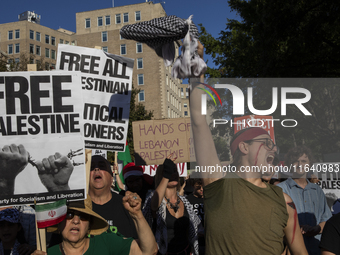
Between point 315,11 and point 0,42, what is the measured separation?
6978 cm

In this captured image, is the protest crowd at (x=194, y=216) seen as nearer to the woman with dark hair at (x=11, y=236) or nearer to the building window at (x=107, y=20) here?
the woman with dark hair at (x=11, y=236)

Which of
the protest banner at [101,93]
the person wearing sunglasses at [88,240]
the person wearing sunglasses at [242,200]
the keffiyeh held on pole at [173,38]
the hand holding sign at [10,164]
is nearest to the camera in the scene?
the keffiyeh held on pole at [173,38]

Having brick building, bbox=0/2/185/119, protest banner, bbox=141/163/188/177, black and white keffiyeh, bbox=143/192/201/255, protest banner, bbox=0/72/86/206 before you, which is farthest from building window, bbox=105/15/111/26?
protest banner, bbox=0/72/86/206

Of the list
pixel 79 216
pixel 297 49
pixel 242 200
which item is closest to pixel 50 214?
pixel 79 216

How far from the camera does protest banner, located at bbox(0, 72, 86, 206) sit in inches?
122

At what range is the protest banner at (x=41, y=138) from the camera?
3.10m

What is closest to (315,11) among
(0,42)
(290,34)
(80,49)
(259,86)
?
(290,34)

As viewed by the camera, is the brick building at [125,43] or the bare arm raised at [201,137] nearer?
the bare arm raised at [201,137]

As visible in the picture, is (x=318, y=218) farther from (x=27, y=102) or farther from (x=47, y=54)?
(x=47, y=54)

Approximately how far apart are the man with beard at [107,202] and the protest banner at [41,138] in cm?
65

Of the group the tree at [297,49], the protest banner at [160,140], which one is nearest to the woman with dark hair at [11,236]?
the protest banner at [160,140]

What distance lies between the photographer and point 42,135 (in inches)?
127

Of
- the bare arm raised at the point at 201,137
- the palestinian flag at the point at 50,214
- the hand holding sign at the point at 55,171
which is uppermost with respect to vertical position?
the bare arm raised at the point at 201,137

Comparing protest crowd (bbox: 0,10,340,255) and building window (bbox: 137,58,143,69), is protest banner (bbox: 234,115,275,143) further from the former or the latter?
building window (bbox: 137,58,143,69)
